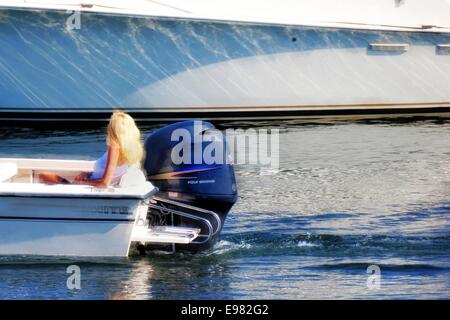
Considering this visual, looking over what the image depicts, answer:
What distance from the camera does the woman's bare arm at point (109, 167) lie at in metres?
11.9

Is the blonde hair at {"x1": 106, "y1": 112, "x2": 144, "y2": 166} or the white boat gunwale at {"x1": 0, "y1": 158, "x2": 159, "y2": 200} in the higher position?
the blonde hair at {"x1": 106, "y1": 112, "x2": 144, "y2": 166}

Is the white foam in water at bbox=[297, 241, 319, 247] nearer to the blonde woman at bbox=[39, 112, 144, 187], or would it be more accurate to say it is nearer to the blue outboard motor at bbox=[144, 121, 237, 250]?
the blue outboard motor at bbox=[144, 121, 237, 250]

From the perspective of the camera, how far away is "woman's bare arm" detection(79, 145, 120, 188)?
1188 centimetres

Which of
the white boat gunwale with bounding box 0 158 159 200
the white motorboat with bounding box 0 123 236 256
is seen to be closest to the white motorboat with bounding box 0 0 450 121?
the white motorboat with bounding box 0 123 236 256

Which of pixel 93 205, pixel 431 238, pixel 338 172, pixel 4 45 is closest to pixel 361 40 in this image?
pixel 338 172

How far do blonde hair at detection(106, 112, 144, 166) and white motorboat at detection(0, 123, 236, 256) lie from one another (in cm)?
14

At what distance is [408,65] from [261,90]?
7.27 ft

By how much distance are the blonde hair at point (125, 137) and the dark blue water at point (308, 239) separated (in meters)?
0.91

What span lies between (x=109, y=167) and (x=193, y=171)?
2.48 feet

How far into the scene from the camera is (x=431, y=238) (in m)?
13.1

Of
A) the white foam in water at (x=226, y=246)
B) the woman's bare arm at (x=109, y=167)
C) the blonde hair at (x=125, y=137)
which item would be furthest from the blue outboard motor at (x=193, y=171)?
the woman's bare arm at (x=109, y=167)

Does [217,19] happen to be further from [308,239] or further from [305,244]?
[305,244]

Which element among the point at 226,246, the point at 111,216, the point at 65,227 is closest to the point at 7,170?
the point at 65,227

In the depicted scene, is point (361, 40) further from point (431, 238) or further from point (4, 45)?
point (431, 238)
